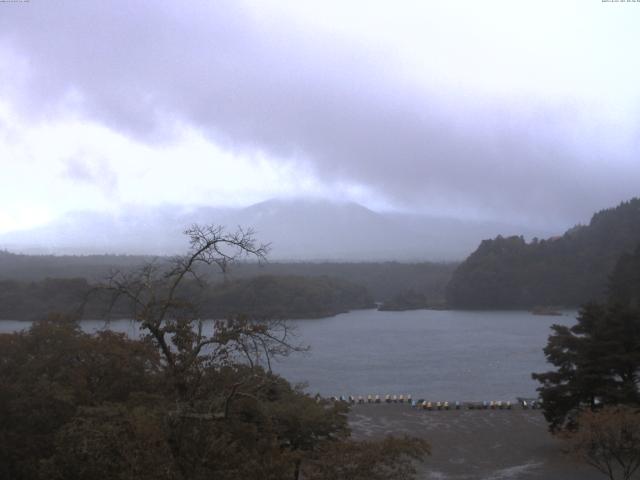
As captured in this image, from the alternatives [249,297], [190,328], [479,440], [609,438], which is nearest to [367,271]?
[249,297]

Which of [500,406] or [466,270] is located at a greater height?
[466,270]

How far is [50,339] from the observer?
8.23m

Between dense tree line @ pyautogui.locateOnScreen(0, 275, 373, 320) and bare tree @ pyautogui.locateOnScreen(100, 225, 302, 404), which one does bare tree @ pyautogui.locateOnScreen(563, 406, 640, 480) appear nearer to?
bare tree @ pyautogui.locateOnScreen(100, 225, 302, 404)

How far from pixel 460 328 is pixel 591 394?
1135 inches

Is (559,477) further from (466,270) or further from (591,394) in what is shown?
(466,270)

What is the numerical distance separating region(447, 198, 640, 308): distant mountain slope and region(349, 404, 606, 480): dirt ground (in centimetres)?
3757

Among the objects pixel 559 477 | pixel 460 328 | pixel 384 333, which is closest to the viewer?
pixel 559 477

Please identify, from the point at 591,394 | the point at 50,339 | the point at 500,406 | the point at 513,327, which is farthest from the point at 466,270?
the point at 50,339

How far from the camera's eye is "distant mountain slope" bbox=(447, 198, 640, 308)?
5447cm

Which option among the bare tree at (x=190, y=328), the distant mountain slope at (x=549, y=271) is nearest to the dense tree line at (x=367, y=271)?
the distant mountain slope at (x=549, y=271)

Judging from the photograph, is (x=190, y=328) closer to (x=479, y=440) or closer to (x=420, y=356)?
(x=479, y=440)

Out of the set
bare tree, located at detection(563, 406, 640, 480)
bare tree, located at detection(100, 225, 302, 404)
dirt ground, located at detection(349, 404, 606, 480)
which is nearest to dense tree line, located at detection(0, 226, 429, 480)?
bare tree, located at detection(100, 225, 302, 404)

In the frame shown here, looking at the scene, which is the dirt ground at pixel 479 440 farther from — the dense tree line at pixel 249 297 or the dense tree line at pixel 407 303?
the dense tree line at pixel 407 303

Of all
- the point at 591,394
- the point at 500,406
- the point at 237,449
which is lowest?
the point at 500,406
